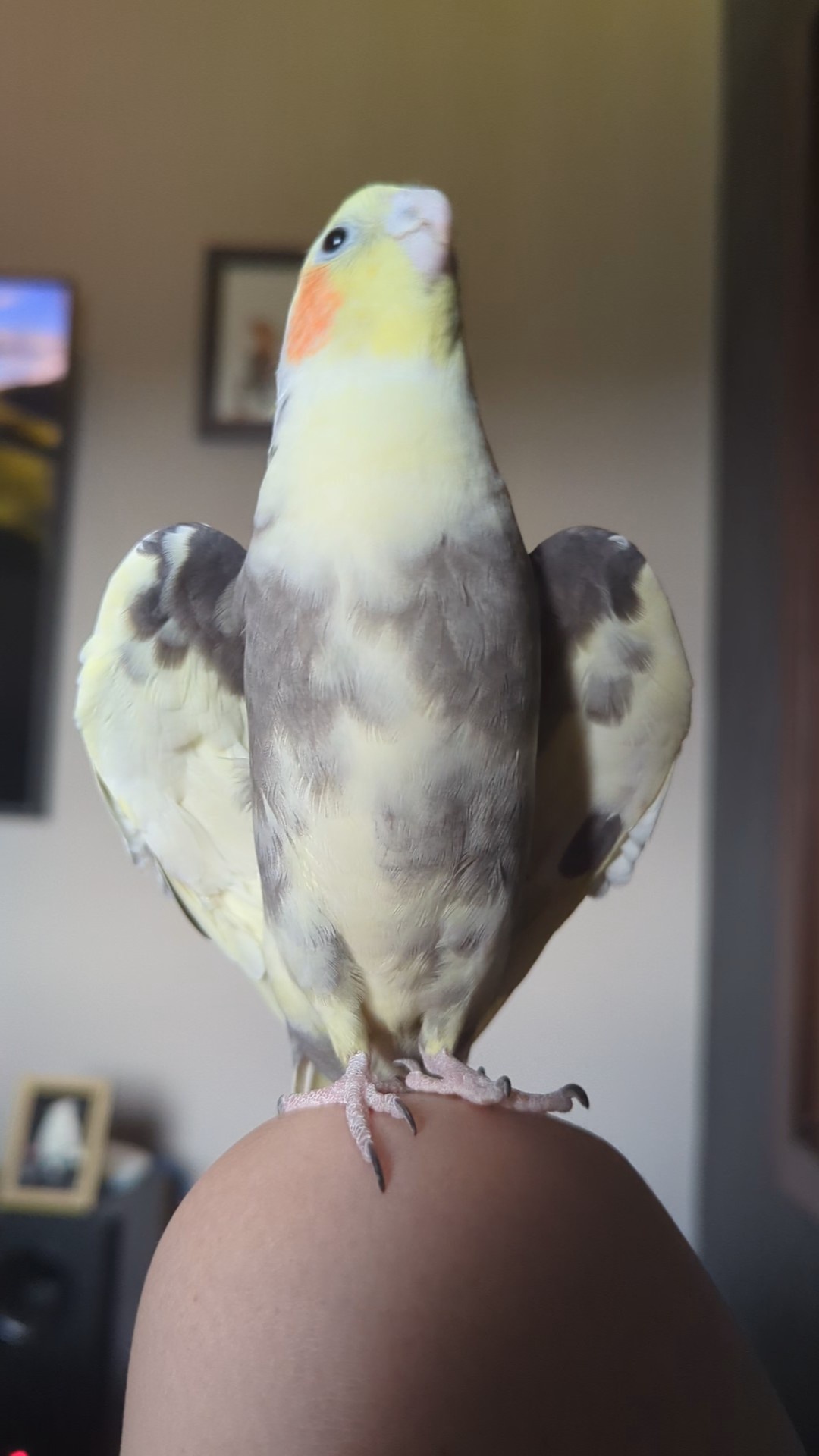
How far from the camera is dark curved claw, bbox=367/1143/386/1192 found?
0.43m

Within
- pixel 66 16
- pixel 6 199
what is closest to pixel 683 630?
pixel 6 199

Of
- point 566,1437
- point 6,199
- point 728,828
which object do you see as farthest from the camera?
point 6,199

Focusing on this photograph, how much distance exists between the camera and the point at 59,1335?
1.05 m

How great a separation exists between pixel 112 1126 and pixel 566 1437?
1058 millimetres

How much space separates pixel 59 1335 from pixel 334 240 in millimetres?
1178

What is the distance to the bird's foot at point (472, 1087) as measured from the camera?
500 millimetres

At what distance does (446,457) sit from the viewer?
0.45 metres

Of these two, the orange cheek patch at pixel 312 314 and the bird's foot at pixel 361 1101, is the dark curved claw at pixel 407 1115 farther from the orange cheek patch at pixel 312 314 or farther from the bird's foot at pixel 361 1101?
the orange cheek patch at pixel 312 314

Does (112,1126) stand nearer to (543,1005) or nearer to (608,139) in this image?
(543,1005)

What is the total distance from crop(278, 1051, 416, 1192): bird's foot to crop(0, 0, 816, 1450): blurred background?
0.80m

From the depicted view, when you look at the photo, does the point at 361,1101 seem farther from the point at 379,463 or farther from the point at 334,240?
the point at 334,240

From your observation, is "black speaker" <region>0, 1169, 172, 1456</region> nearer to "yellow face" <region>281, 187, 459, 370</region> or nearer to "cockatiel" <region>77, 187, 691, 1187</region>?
"cockatiel" <region>77, 187, 691, 1187</region>

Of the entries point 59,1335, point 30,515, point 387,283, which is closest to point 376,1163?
point 387,283

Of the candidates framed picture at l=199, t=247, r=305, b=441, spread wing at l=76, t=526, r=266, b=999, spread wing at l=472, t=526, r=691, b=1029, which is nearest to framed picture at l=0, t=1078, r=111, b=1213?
spread wing at l=76, t=526, r=266, b=999
